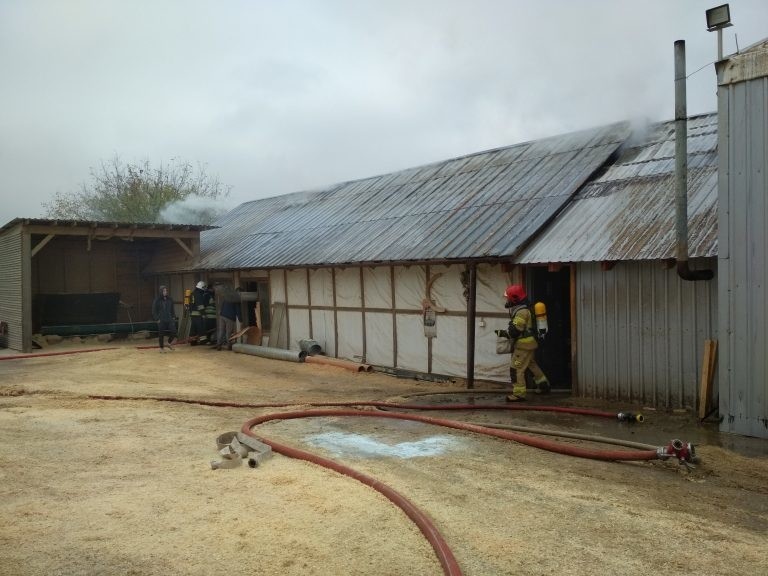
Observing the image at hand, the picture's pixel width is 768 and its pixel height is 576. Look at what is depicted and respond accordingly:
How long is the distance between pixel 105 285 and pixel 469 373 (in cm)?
1510

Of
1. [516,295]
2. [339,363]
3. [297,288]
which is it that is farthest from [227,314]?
[516,295]

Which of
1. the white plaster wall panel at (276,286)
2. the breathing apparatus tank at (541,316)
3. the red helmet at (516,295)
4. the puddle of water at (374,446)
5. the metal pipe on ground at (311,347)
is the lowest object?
the puddle of water at (374,446)

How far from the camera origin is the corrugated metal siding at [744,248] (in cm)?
684

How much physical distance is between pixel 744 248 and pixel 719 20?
269 cm

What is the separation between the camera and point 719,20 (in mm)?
7348

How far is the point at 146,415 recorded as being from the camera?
8.38 meters

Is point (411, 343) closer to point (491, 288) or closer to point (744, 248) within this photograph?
point (491, 288)

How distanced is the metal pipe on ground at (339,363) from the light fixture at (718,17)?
8.42m

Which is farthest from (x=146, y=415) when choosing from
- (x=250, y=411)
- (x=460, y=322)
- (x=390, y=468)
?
(x=460, y=322)

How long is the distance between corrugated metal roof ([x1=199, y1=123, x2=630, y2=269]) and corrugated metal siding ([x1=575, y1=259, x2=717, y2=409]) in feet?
5.19

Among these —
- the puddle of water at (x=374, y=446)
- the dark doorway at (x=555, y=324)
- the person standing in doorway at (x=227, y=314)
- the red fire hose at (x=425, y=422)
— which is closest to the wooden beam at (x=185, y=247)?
the person standing in doorway at (x=227, y=314)

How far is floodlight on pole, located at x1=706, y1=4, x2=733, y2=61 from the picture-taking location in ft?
23.9

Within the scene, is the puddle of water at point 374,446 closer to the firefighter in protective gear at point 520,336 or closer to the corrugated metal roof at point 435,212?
the firefighter in protective gear at point 520,336

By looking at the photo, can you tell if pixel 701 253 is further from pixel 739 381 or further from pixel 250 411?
pixel 250 411
